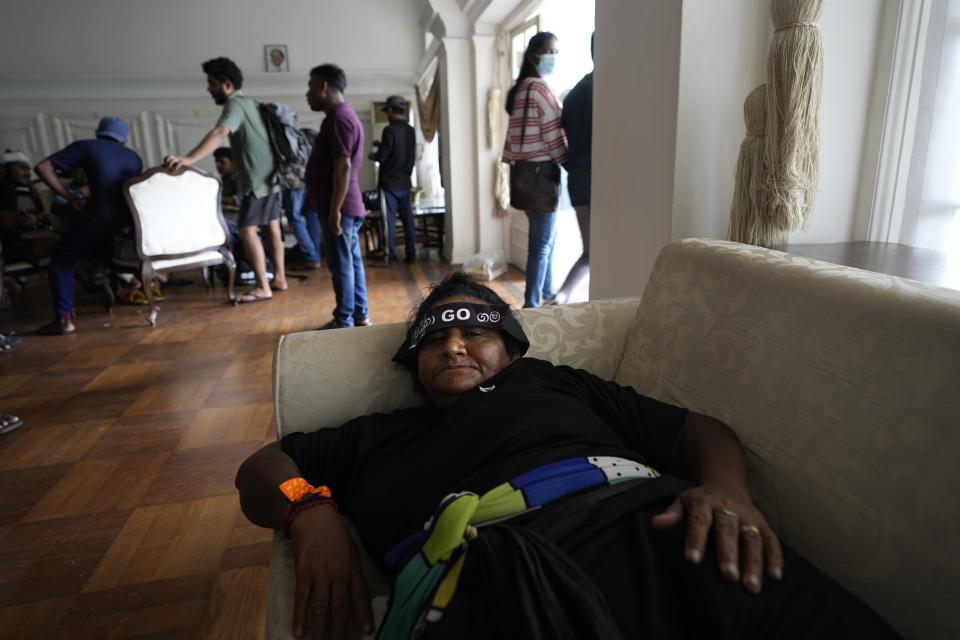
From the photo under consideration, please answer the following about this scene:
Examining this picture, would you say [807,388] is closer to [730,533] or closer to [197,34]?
[730,533]

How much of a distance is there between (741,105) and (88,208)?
389 centimetres

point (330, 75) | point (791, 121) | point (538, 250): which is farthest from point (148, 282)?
point (791, 121)

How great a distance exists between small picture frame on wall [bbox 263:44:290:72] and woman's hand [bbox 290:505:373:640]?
28.5 ft

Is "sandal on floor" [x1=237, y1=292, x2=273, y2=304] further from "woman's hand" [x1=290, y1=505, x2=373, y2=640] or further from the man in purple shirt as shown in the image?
"woman's hand" [x1=290, y1=505, x2=373, y2=640]

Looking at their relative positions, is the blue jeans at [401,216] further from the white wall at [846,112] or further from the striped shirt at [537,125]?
the white wall at [846,112]

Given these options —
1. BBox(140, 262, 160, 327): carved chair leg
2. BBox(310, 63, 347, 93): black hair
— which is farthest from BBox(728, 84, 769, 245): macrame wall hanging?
BBox(140, 262, 160, 327): carved chair leg

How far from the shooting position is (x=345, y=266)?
340cm

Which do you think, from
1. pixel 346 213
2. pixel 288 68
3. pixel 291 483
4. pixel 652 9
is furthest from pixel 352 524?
pixel 288 68

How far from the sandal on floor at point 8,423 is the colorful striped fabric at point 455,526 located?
2.33 meters

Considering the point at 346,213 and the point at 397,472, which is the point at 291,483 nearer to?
the point at 397,472

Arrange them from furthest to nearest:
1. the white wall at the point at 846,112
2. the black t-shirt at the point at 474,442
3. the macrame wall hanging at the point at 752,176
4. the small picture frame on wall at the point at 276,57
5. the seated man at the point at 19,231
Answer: the small picture frame on wall at the point at 276,57
the seated man at the point at 19,231
the white wall at the point at 846,112
the macrame wall hanging at the point at 752,176
the black t-shirt at the point at 474,442

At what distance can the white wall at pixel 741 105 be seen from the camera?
157 centimetres

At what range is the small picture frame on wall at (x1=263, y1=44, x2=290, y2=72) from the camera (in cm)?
816

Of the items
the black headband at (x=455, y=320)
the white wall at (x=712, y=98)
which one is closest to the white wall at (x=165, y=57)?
the white wall at (x=712, y=98)
